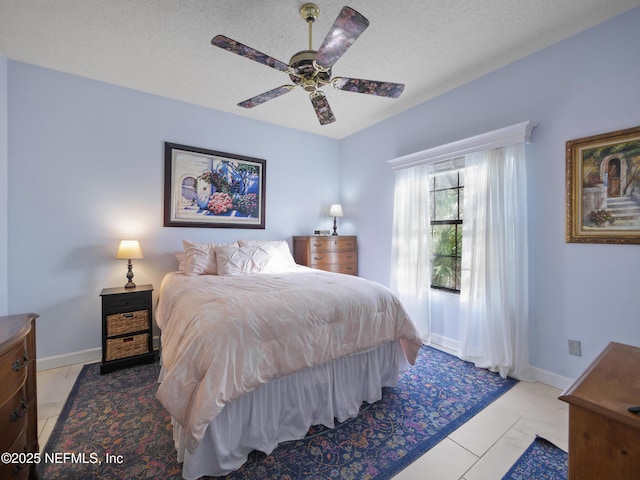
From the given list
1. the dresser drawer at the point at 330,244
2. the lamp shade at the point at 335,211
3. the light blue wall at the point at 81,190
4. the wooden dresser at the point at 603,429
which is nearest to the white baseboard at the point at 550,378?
the wooden dresser at the point at 603,429

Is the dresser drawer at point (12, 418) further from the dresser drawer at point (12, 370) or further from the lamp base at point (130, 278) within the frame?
the lamp base at point (130, 278)

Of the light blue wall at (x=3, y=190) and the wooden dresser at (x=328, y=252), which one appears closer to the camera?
the light blue wall at (x=3, y=190)

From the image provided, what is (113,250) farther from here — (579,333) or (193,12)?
(579,333)

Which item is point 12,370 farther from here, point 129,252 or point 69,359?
point 69,359

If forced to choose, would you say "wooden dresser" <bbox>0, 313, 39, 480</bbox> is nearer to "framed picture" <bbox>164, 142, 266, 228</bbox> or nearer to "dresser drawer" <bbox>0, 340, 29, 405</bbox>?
"dresser drawer" <bbox>0, 340, 29, 405</bbox>

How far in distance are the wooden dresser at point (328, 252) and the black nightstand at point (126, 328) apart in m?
1.89

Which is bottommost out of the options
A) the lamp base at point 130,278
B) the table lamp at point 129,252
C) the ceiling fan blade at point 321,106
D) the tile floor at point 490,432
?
the tile floor at point 490,432

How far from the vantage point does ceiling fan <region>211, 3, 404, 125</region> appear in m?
1.45

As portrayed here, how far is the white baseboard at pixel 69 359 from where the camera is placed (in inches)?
102

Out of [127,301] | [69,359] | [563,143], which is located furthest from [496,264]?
[69,359]

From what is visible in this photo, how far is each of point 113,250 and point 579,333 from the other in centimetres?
432

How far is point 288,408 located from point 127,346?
6.01ft

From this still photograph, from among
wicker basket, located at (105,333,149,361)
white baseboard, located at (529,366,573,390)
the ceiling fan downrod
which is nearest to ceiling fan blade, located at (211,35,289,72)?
the ceiling fan downrod

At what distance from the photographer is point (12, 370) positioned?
1093 mm
